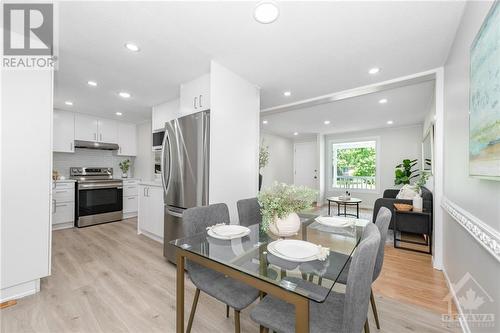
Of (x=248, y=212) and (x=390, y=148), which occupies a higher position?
(x=390, y=148)

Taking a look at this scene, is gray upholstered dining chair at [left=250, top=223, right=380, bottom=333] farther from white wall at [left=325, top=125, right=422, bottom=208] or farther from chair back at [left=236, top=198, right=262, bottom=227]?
white wall at [left=325, top=125, right=422, bottom=208]

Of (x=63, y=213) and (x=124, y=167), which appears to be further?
(x=124, y=167)

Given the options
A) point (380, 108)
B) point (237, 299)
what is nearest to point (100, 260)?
point (237, 299)

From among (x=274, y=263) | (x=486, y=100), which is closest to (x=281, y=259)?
(x=274, y=263)

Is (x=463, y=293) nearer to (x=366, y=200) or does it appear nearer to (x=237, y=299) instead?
(x=237, y=299)

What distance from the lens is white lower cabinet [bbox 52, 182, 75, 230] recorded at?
385cm

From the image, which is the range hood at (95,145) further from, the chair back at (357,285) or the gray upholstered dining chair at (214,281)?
the chair back at (357,285)

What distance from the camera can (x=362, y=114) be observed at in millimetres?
4574

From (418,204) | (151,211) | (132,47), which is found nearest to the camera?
(132,47)

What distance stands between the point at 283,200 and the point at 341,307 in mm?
655

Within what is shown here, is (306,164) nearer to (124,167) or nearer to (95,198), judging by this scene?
(124,167)

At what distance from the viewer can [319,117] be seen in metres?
4.95

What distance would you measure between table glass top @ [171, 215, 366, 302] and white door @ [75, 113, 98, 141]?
14.6 feet

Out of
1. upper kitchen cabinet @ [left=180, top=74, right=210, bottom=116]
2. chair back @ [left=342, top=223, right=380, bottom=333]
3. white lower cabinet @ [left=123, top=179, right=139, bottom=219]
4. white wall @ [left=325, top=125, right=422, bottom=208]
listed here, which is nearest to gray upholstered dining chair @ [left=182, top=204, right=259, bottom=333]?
chair back @ [left=342, top=223, right=380, bottom=333]
